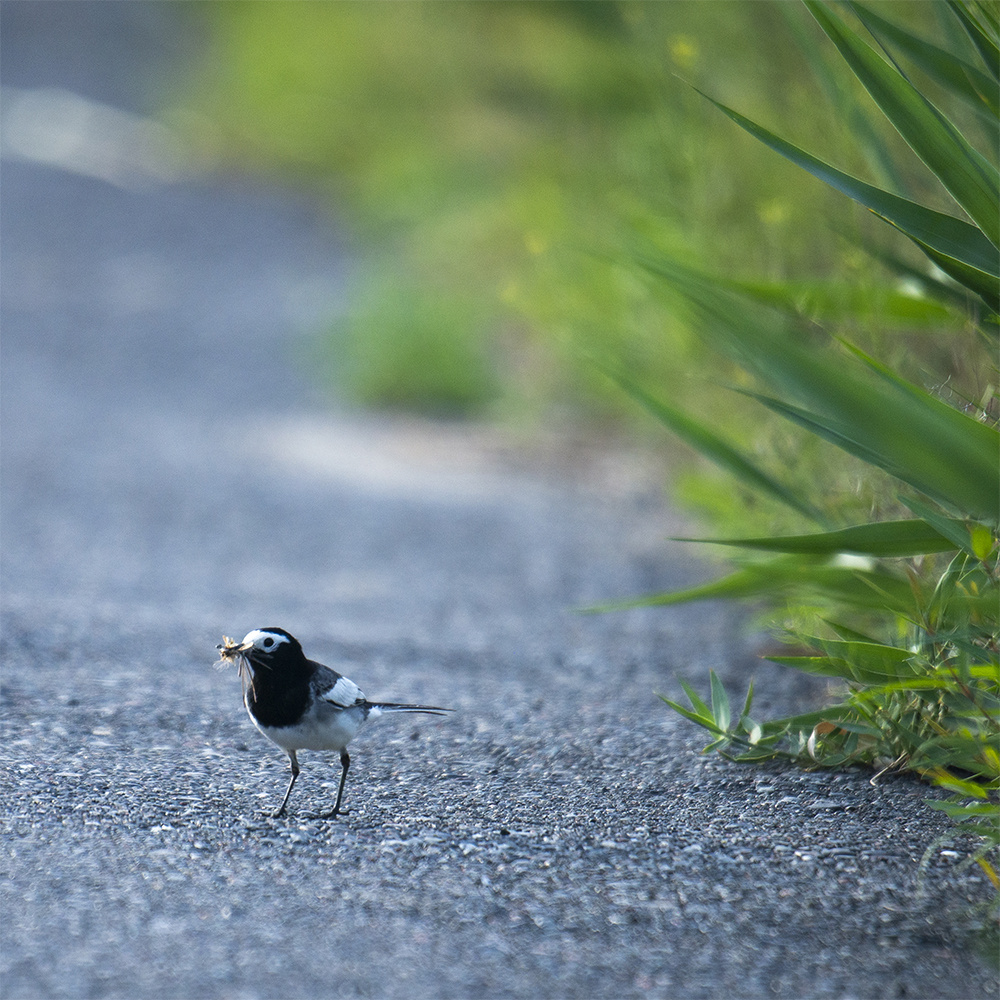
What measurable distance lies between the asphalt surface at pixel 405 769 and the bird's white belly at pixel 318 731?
17cm

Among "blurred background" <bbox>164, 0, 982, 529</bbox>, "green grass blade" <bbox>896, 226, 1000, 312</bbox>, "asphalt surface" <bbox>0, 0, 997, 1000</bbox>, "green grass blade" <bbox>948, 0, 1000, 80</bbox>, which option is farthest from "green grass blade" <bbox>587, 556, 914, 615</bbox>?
"green grass blade" <bbox>948, 0, 1000, 80</bbox>

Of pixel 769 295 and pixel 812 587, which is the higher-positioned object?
pixel 769 295

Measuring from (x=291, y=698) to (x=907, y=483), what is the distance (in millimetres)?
1290

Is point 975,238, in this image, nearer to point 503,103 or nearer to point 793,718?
point 793,718

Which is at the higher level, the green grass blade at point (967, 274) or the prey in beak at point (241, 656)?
the green grass blade at point (967, 274)

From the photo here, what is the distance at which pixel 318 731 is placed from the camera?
92.5 inches

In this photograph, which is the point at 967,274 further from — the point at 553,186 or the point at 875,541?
the point at 553,186

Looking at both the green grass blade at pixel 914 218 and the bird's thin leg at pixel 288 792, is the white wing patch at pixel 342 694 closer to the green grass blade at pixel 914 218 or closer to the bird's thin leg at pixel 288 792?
the bird's thin leg at pixel 288 792

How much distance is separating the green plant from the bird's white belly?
2.27 feet

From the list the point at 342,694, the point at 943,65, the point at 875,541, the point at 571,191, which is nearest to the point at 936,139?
the point at 943,65

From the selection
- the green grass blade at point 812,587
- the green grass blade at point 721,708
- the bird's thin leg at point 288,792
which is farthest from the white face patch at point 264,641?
the green grass blade at point 721,708

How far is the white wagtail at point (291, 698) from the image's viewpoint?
7.69 ft

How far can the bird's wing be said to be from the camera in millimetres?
2373

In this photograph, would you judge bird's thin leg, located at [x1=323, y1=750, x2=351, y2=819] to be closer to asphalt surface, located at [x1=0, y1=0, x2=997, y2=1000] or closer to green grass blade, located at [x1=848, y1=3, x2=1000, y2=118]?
asphalt surface, located at [x1=0, y1=0, x2=997, y2=1000]
